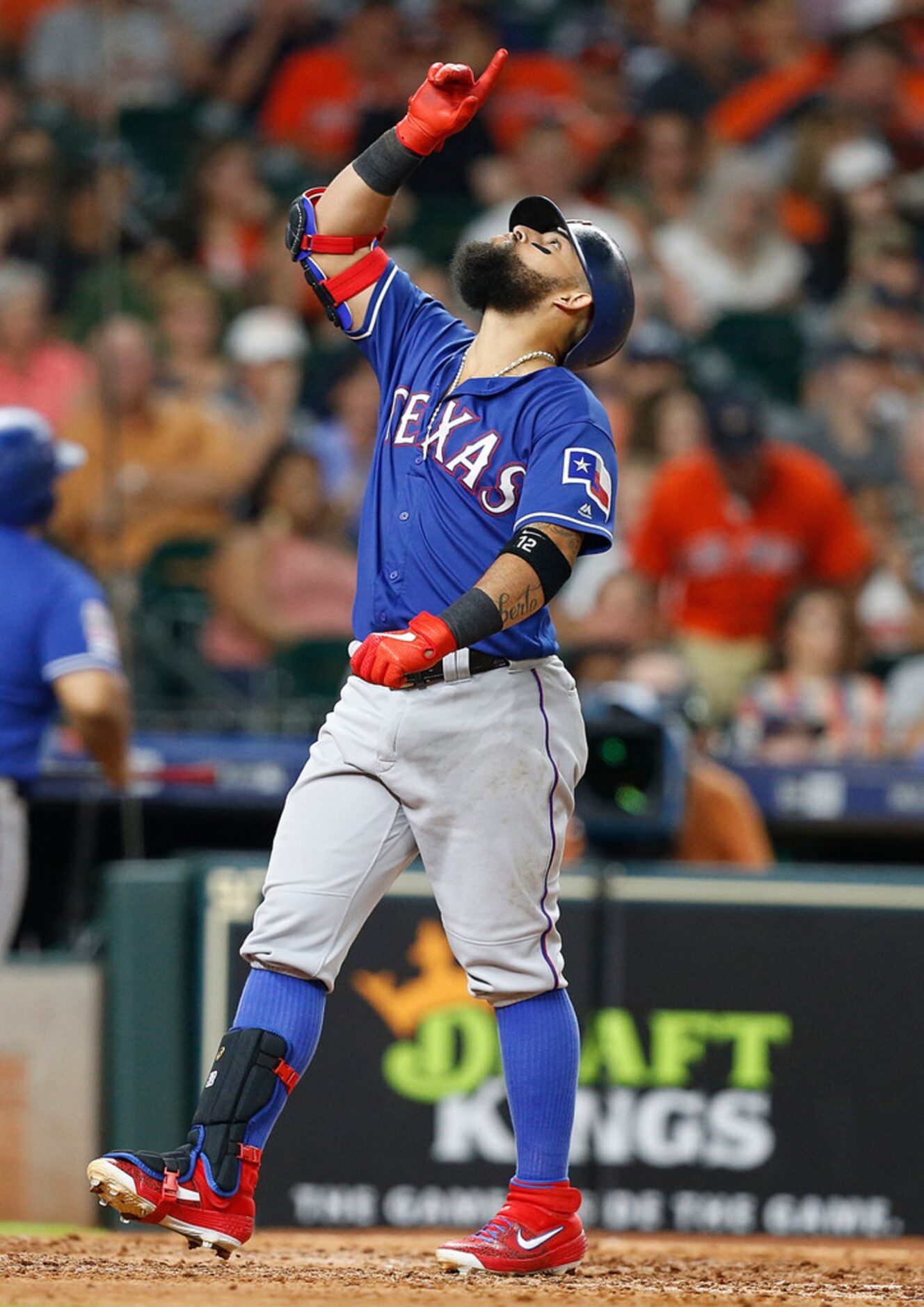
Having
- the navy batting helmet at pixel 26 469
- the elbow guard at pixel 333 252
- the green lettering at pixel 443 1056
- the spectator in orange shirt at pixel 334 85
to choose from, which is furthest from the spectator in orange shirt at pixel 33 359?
the elbow guard at pixel 333 252

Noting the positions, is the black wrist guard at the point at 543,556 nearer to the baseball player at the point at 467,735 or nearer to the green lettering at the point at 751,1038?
the baseball player at the point at 467,735

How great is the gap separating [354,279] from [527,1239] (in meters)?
1.65

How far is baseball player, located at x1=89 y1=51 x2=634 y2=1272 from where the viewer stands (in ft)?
9.71

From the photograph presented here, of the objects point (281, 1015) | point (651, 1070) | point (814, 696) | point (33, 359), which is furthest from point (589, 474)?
point (33, 359)

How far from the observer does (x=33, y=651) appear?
4.88m

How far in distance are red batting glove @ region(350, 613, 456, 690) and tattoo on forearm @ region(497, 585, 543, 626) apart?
0.09 meters

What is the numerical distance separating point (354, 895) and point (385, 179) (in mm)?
1193

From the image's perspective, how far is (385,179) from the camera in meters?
3.13

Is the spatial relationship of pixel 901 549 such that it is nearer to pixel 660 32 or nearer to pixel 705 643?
pixel 705 643

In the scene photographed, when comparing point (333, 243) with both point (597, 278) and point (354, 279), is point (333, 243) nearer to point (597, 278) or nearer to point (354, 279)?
point (354, 279)

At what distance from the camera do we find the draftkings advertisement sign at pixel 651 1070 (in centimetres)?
503

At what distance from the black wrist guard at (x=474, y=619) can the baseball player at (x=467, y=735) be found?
4.1 inches

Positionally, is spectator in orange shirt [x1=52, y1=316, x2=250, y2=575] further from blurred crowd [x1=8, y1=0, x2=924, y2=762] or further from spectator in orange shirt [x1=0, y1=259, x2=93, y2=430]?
spectator in orange shirt [x1=0, y1=259, x2=93, y2=430]

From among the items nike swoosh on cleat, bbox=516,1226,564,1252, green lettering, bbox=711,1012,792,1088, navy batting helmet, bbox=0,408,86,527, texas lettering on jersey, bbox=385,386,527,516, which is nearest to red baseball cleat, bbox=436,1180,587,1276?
nike swoosh on cleat, bbox=516,1226,564,1252
